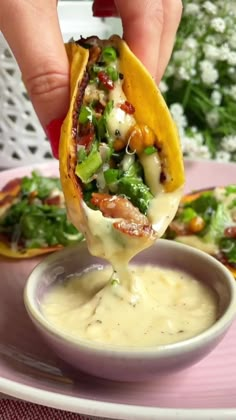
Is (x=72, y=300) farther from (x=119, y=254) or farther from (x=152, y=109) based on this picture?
(x=152, y=109)

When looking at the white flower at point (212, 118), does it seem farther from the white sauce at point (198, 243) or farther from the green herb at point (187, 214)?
the white sauce at point (198, 243)

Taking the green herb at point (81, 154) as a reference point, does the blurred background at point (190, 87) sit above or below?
below

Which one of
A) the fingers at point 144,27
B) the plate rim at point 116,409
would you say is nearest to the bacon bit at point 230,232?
the fingers at point 144,27

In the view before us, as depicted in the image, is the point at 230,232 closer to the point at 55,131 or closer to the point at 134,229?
the point at 134,229

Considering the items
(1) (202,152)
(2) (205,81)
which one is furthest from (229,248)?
(2) (205,81)

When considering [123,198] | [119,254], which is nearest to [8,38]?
[123,198]
